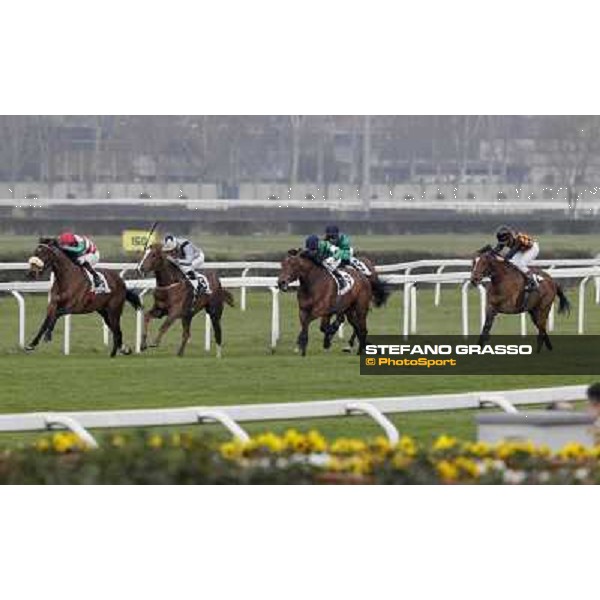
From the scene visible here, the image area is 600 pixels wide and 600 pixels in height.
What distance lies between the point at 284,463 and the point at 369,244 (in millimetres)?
24718

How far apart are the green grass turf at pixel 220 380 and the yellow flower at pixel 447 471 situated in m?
3.14

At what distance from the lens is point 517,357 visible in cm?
1961

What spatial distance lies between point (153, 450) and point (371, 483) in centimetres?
87

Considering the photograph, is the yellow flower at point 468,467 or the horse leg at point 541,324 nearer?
the yellow flower at point 468,467

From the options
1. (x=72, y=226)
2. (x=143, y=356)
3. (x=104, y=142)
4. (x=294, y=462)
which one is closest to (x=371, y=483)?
(x=294, y=462)

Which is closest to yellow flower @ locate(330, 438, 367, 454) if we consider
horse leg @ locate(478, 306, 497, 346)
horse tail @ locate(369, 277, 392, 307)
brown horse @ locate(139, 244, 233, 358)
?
horse leg @ locate(478, 306, 497, 346)

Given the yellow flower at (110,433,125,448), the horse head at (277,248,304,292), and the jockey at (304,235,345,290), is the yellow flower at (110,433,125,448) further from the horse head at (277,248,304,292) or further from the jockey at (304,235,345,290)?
the jockey at (304,235,345,290)

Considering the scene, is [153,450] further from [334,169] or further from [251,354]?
[334,169]

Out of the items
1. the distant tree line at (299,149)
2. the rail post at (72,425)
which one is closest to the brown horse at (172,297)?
the rail post at (72,425)

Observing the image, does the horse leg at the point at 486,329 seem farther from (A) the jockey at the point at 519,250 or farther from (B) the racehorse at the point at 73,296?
(B) the racehorse at the point at 73,296

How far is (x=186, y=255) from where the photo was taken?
20.1 metres

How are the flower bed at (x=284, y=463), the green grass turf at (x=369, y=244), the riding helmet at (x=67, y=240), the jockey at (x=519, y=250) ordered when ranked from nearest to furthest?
the flower bed at (x=284, y=463), the riding helmet at (x=67, y=240), the jockey at (x=519, y=250), the green grass turf at (x=369, y=244)

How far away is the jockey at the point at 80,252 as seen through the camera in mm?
19422

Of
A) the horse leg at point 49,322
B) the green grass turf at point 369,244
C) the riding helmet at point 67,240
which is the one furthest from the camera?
the green grass turf at point 369,244
